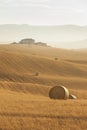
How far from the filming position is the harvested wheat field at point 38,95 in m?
17.3

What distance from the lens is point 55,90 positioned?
29344 millimetres

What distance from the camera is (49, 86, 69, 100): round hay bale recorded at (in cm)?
2847

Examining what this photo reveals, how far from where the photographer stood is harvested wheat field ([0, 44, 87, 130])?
1730 cm

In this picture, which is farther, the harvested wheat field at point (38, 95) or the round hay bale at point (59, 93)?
the round hay bale at point (59, 93)

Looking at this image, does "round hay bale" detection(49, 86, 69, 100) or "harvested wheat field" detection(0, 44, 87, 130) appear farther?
"round hay bale" detection(49, 86, 69, 100)

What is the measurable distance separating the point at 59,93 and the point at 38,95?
7.61m

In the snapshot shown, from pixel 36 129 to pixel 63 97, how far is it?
1267 centimetres

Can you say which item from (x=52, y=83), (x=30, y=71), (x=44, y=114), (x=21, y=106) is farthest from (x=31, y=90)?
(x=44, y=114)

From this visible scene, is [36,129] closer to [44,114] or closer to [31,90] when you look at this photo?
[44,114]

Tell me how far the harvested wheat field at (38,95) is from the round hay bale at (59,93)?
80 centimetres

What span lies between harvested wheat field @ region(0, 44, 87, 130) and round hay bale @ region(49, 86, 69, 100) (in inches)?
31.4

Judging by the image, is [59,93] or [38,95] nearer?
[59,93]

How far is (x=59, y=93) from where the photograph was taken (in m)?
29.0

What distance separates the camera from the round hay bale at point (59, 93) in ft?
93.4
